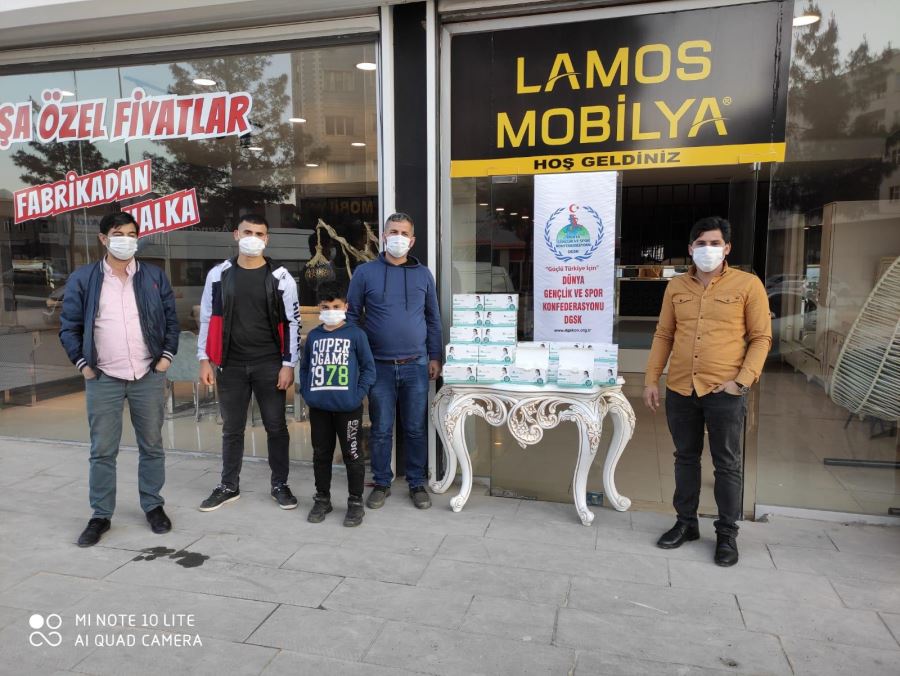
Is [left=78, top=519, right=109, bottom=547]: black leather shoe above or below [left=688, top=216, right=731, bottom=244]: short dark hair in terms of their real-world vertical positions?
below

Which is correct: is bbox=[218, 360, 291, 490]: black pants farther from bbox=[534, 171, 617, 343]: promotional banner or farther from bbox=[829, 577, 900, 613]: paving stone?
bbox=[829, 577, 900, 613]: paving stone

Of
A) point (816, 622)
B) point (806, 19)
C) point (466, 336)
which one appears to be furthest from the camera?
point (466, 336)

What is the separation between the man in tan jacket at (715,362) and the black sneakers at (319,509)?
1958 mm

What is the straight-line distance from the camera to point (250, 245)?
3.85 metres

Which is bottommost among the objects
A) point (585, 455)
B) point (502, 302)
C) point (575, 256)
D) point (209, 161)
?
point (585, 455)

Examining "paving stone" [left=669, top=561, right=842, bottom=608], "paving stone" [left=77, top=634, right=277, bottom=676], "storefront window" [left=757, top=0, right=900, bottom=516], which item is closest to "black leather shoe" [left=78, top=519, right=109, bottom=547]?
"paving stone" [left=77, top=634, right=277, bottom=676]

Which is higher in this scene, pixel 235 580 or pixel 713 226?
pixel 713 226

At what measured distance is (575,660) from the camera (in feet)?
8.13

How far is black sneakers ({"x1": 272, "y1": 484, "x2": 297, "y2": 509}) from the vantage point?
404 centimetres

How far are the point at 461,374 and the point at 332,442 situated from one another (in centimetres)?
89

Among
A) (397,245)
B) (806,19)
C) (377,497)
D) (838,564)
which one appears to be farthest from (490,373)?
(806,19)

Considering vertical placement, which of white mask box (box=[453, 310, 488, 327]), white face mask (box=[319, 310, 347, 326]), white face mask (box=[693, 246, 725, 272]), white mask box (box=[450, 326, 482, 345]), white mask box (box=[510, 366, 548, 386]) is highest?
white face mask (box=[693, 246, 725, 272])

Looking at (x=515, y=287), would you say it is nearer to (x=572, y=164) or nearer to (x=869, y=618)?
(x=572, y=164)

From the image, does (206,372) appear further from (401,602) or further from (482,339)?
(401,602)
